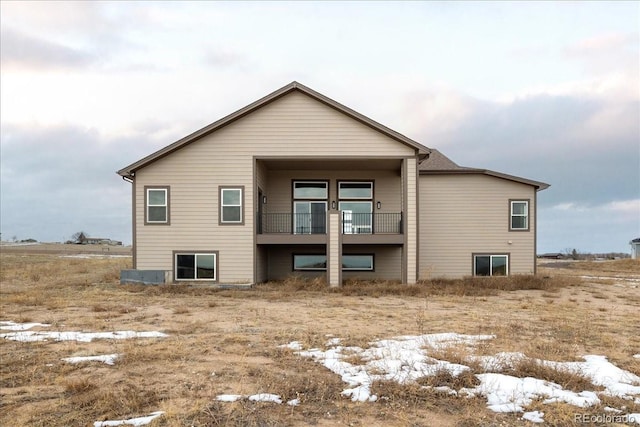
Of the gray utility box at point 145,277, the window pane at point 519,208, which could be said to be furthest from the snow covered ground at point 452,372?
the window pane at point 519,208

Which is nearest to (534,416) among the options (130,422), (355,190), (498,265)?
(130,422)

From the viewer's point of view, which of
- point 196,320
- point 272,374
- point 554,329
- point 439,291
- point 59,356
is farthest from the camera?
point 439,291

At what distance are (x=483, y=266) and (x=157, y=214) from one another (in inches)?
612

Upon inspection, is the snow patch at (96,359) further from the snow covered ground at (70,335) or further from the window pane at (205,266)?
the window pane at (205,266)

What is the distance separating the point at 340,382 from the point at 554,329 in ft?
20.0

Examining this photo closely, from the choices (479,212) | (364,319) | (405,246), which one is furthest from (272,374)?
(479,212)

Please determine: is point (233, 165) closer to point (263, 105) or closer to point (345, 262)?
point (263, 105)

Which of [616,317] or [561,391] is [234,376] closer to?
[561,391]

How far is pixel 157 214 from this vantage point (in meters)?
19.3

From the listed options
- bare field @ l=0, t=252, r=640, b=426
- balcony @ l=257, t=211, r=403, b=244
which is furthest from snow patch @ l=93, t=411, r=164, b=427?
balcony @ l=257, t=211, r=403, b=244

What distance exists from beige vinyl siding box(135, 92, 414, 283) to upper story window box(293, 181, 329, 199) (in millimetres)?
3468

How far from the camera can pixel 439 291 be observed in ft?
55.6

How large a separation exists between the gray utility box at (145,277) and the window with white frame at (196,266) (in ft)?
2.19

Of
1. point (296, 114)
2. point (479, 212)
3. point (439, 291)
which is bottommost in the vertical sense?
point (439, 291)
